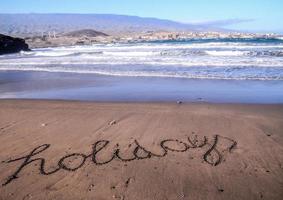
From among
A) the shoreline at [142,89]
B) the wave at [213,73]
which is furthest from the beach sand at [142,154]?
the wave at [213,73]

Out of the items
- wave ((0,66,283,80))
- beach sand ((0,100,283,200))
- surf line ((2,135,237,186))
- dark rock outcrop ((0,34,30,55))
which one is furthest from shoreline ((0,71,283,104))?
dark rock outcrop ((0,34,30,55))

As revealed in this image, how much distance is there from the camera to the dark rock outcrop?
1674 inches

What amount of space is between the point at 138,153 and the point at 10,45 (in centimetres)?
4105

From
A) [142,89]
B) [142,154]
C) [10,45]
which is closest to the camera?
[142,154]

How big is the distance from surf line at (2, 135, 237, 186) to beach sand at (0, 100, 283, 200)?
1 centimetres

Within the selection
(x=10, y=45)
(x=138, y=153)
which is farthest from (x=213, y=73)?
(x=10, y=45)

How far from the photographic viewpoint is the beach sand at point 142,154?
16.2ft

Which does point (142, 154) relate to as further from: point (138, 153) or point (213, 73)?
point (213, 73)

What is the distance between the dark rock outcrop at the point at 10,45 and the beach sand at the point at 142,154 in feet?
117

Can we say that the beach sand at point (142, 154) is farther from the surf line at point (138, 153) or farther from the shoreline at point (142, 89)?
the shoreline at point (142, 89)

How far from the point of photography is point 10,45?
44281 millimetres

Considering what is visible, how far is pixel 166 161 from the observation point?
18.8ft

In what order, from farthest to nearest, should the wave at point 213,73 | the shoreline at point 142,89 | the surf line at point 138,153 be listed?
the wave at point 213,73 → the shoreline at point 142,89 → the surf line at point 138,153

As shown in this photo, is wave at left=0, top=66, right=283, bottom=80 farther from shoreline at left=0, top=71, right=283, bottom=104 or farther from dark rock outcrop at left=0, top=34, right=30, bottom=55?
dark rock outcrop at left=0, top=34, right=30, bottom=55
